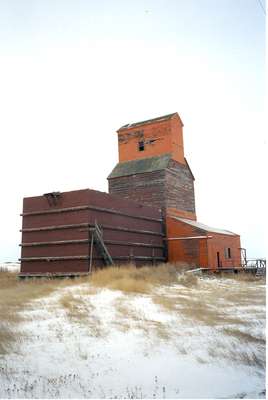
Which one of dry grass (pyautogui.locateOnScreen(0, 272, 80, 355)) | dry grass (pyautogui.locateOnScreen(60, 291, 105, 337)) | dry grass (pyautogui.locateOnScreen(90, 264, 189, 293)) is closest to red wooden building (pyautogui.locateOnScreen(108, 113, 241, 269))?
dry grass (pyautogui.locateOnScreen(90, 264, 189, 293))

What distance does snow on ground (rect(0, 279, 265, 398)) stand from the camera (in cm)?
562

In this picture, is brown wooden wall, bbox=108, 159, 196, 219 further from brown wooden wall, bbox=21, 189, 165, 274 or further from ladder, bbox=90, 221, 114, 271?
ladder, bbox=90, 221, 114, 271

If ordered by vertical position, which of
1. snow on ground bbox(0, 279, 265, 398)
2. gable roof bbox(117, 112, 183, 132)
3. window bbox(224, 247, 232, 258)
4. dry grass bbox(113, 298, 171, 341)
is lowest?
snow on ground bbox(0, 279, 265, 398)

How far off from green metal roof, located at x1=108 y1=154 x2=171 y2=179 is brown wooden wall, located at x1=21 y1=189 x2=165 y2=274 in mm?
6565

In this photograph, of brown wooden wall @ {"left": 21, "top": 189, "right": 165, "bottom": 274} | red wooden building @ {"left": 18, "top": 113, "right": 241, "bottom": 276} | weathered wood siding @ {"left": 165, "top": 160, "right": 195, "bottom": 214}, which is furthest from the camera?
weathered wood siding @ {"left": 165, "top": 160, "right": 195, "bottom": 214}

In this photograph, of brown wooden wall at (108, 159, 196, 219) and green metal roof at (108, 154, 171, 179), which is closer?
brown wooden wall at (108, 159, 196, 219)

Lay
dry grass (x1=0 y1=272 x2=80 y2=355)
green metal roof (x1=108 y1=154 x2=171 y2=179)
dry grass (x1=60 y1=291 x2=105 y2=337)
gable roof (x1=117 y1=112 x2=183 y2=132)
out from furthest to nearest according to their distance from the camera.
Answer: gable roof (x1=117 y1=112 x2=183 y2=132) → green metal roof (x1=108 y1=154 x2=171 y2=179) → dry grass (x1=60 y1=291 x2=105 y2=337) → dry grass (x1=0 y1=272 x2=80 y2=355)

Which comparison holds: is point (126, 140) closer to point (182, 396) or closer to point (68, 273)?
point (68, 273)

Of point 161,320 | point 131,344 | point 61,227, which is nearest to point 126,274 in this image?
point 61,227

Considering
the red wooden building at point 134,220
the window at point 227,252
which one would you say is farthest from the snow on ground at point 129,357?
the window at point 227,252

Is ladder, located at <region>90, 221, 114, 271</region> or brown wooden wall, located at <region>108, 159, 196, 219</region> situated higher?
brown wooden wall, located at <region>108, 159, 196, 219</region>

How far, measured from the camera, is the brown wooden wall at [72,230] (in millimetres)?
20359

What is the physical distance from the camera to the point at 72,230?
20656 mm

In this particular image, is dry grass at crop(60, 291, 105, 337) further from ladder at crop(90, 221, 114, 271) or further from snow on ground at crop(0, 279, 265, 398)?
ladder at crop(90, 221, 114, 271)
